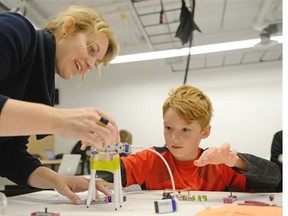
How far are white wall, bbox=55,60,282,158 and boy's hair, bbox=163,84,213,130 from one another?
2.96 metres

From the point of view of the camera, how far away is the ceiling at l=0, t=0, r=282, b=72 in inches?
122

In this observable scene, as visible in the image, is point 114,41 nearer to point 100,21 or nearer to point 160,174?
point 100,21

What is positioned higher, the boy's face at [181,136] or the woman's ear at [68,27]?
the woman's ear at [68,27]

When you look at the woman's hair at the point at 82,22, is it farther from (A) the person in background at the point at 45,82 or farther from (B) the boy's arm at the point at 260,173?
(B) the boy's arm at the point at 260,173

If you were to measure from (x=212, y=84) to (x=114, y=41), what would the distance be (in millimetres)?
3834

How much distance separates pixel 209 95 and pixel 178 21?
172cm

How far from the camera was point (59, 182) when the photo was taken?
0.87 meters

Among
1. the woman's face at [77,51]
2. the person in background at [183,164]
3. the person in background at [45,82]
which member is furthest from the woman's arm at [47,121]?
the person in background at [183,164]

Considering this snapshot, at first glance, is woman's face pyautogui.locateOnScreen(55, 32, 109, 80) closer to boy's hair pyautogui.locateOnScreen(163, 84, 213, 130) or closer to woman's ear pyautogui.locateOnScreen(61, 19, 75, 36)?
woman's ear pyautogui.locateOnScreen(61, 19, 75, 36)

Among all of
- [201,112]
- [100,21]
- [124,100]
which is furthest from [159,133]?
[100,21]

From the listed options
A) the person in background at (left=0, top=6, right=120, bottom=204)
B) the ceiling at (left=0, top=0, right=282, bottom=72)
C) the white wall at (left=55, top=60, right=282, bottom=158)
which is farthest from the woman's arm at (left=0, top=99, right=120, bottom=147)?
the white wall at (left=55, top=60, right=282, bottom=158)

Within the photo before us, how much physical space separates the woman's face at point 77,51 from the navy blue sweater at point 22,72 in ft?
0.13

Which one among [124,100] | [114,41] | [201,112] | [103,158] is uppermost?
[124,100]

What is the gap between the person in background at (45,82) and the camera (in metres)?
0.50
